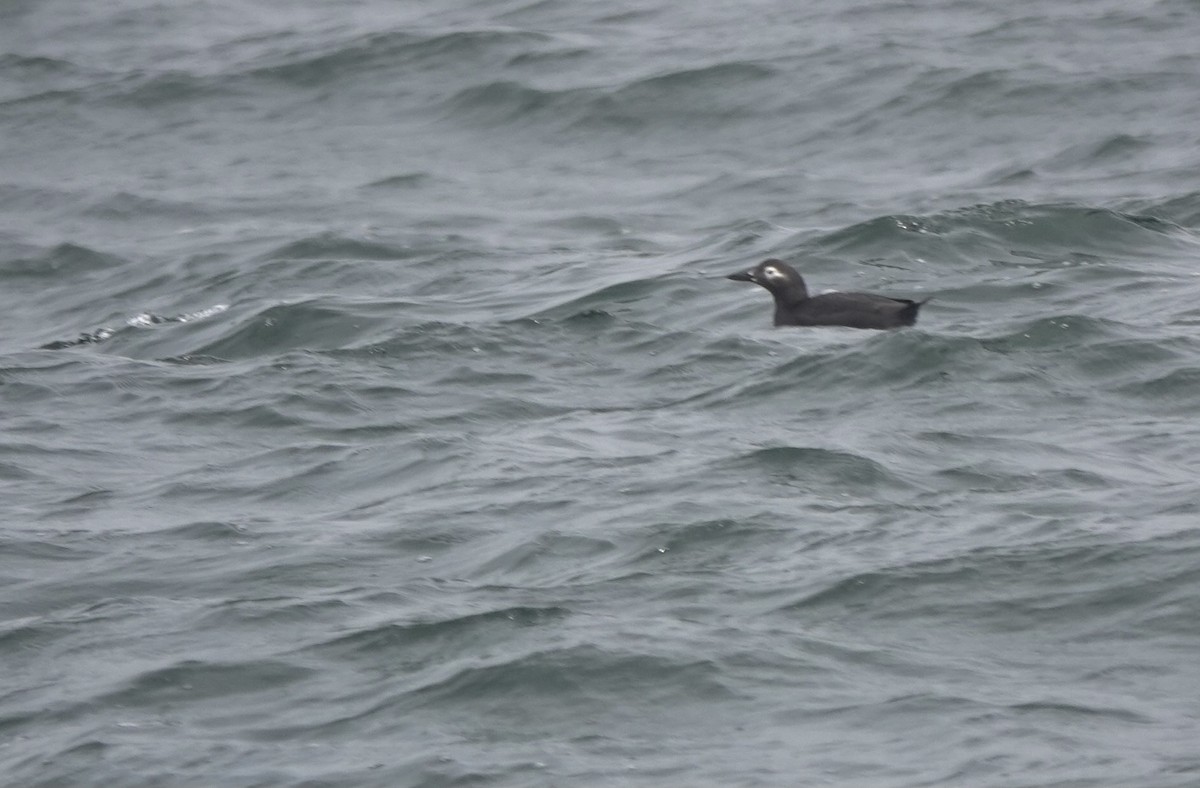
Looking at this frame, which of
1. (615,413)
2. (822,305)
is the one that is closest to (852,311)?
(822,305)

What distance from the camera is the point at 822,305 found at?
36.6 feet

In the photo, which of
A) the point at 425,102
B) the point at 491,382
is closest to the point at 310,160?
the point at 425,102

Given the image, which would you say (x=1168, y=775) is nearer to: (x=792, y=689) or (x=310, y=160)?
(x=792, y=689)

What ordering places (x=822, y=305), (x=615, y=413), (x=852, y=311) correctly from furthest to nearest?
(x=822, y=305) < (x=852, y=311) < (x=615, y=413)

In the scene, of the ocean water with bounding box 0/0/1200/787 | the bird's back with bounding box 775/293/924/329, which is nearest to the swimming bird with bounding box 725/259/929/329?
the bird's back with bounding box 775/293/924/329

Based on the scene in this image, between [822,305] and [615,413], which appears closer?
[615,413]

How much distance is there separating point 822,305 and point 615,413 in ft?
5.41

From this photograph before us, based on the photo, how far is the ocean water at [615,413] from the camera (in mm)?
6684

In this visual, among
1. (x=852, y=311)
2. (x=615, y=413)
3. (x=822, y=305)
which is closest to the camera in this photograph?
(x=615, y=413)

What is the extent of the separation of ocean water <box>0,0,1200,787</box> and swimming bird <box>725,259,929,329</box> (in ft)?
0.57

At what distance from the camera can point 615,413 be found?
10.1 m

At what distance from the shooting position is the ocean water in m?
6.68

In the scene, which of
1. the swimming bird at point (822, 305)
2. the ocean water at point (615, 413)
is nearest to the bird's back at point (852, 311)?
the swimming bird at point (822, 305)

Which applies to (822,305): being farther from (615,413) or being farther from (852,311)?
(615,413)
